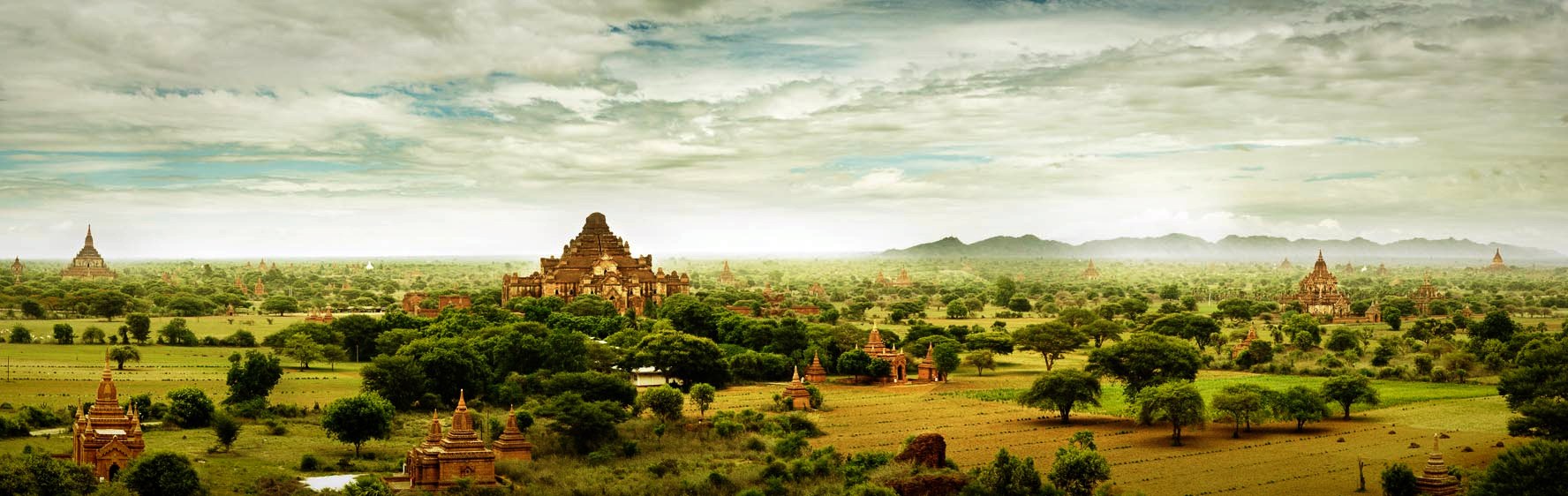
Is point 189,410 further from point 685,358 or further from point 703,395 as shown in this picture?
point 685,358

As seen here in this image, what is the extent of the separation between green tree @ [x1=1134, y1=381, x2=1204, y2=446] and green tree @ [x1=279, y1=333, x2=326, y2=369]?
136ft

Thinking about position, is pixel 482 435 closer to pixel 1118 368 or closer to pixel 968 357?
pixel 1118 368

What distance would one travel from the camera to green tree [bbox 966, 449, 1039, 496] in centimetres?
3117

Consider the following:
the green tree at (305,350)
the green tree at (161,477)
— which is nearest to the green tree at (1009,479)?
the green tree at (161,477)

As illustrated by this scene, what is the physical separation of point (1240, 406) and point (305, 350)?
44790mm

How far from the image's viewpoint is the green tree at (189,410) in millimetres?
41625

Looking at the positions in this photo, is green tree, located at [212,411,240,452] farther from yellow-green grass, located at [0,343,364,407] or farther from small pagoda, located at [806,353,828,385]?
small pagoda, located at [806,353,828,385]

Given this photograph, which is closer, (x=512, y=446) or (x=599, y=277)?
(x=512, y=446)

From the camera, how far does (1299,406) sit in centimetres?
4297

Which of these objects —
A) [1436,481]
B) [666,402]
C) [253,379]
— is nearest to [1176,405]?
[1436,481]

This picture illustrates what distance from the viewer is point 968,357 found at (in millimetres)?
64375

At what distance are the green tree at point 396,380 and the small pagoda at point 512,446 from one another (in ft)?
38.8

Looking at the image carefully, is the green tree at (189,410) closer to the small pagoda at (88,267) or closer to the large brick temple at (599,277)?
the large brick temple at (599,277)

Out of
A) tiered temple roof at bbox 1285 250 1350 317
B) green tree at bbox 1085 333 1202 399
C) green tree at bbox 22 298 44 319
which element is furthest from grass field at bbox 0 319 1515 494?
tiered temple roof at bbox 1285 250 1350 317
